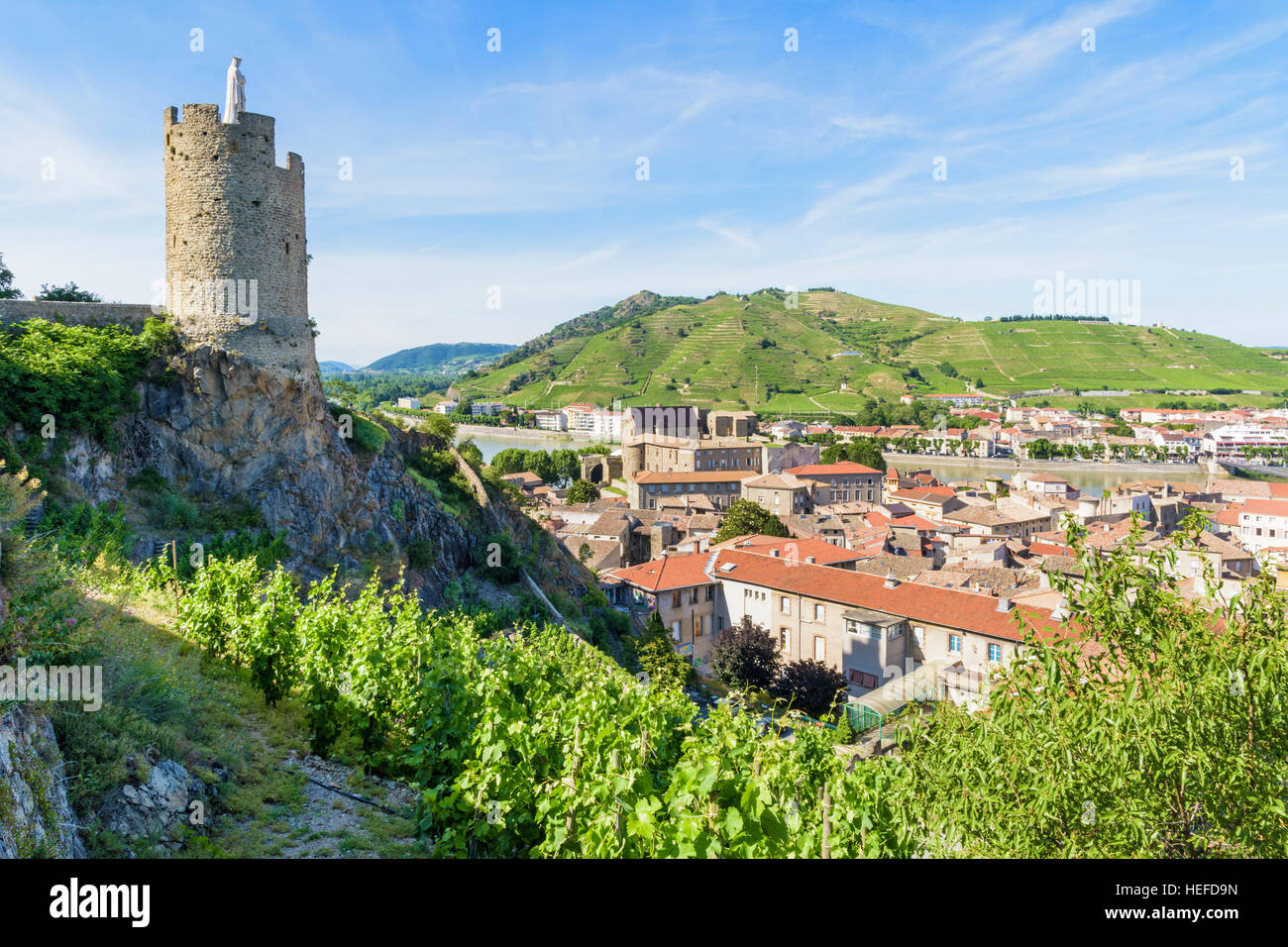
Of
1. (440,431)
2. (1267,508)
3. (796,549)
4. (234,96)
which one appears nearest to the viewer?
(234,96)

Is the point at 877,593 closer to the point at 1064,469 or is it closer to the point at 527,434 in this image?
the point at 1064,469

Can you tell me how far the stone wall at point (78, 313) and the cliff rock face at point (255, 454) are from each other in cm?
163

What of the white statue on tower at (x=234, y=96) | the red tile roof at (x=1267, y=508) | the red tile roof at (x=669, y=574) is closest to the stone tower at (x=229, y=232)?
the white statue on tower at (x=234, y=96)

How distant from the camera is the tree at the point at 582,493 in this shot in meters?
79.1

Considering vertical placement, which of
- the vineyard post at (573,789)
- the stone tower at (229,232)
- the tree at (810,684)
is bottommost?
the tree at (810,684)

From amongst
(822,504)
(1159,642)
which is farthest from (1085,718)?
(822,504)

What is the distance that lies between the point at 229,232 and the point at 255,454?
5.15m

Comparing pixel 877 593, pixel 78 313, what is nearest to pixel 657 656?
pixel 877 593

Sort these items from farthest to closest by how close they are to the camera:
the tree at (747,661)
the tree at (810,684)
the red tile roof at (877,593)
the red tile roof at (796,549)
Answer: the red tile roof at (796,549), the tree at (747,661), the red tile roof at (877,593), the tree at (810,684)

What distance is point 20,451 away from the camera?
15.3 metres

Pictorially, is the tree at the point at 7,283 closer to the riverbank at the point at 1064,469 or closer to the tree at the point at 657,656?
the tree at the point at 657,656

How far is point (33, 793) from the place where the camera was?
4434mm

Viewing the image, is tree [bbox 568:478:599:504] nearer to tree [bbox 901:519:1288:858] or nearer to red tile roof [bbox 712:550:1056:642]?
red tile roof [bbox 712:550:1056:642]
